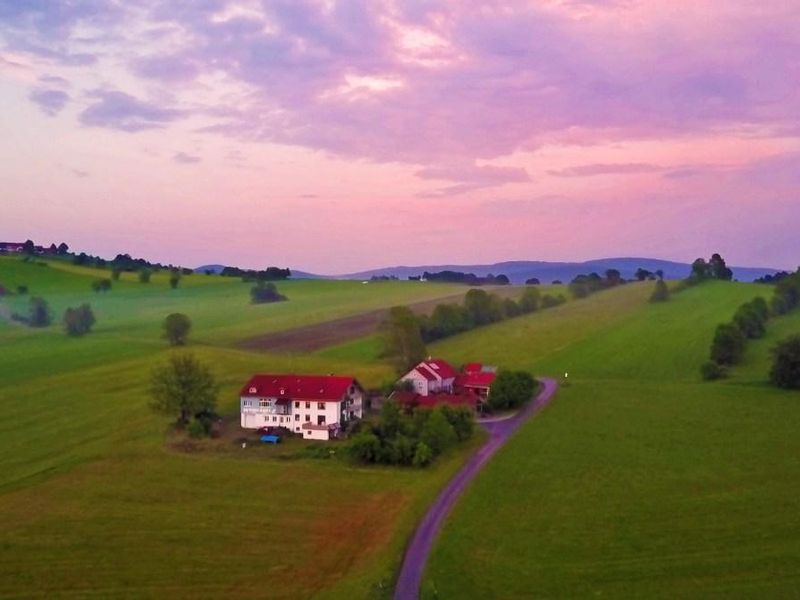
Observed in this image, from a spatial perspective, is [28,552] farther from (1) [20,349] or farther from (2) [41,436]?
(1) [20,349]

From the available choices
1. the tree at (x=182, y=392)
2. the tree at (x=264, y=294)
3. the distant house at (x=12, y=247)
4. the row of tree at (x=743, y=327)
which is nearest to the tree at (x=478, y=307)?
the row of tree at (x=743, y=327)

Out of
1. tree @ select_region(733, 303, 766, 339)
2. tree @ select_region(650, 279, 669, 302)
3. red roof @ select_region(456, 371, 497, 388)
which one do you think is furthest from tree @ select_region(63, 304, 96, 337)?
tree @ select_region(650, 279, 669, 302)

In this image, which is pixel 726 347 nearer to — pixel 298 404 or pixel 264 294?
pixel 298 404

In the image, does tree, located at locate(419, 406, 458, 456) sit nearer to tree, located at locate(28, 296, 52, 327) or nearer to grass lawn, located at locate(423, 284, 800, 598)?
grass lawn, located at locate(423, 284, 800, 598)

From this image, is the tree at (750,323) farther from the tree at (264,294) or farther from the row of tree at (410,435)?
the tree at (264,294)

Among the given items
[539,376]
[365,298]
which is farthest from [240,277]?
[539,376]

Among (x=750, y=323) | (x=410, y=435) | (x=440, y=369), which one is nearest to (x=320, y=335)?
(x=440, y=369)
